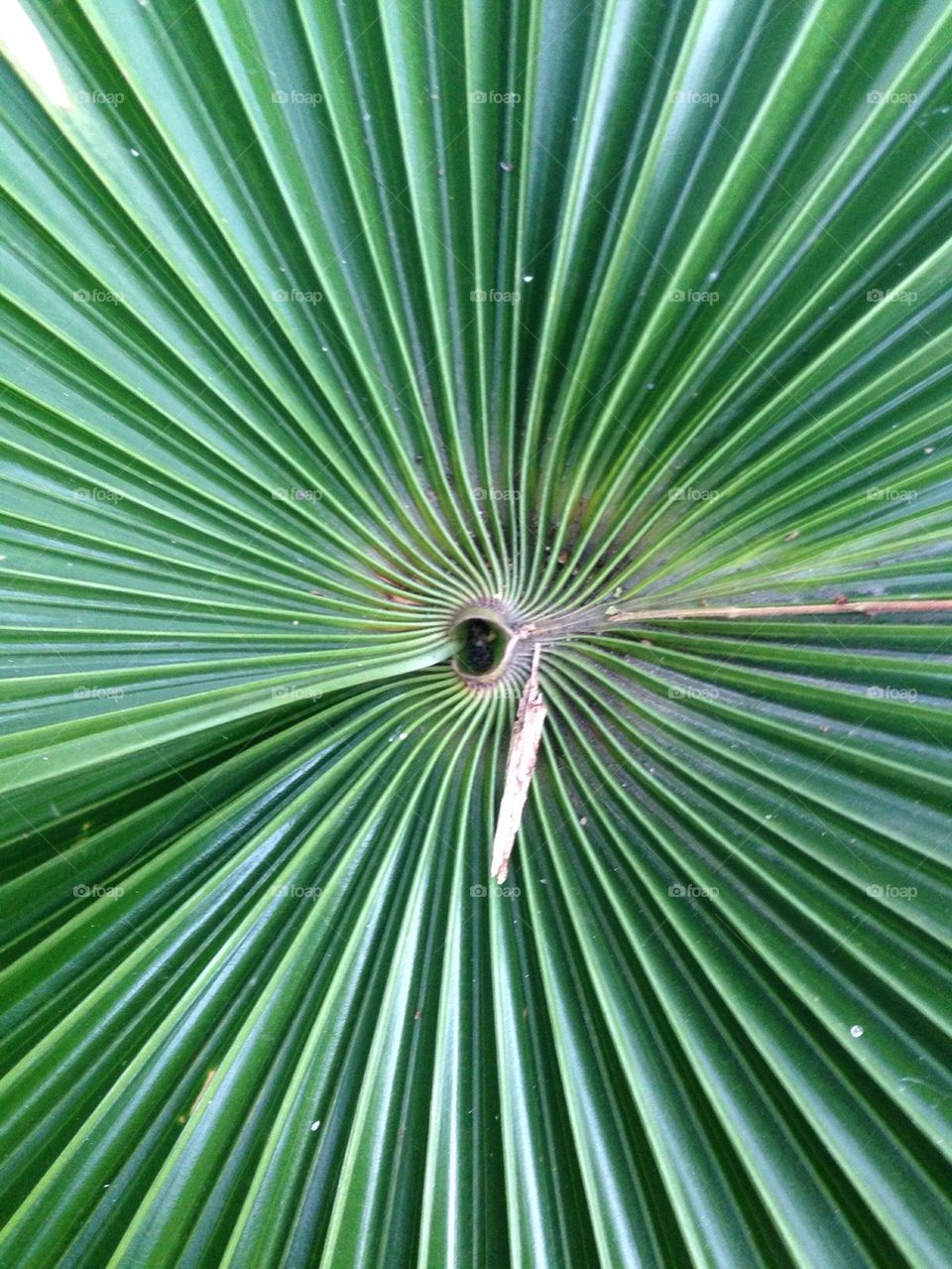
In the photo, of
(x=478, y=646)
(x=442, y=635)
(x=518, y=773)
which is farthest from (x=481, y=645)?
(x=518, y=773)

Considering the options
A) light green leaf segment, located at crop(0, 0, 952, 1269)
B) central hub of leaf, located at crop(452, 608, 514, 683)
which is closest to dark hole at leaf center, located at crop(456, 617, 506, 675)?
central hub of leaf, located at crop(452, 608, 514, 683)

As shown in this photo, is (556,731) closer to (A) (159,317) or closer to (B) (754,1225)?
(B) (754,1225)

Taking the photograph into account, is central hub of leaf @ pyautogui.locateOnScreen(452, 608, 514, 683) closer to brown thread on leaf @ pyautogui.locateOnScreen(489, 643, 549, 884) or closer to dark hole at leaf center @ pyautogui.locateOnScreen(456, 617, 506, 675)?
dark hole at leaf center @ pyautogui.locateOnScreen(456, 617, 506, 675)

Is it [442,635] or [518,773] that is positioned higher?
[442,635]

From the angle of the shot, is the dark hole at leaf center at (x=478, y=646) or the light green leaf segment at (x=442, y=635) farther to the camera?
the dark hole at leaf center at (x=478, y=646)

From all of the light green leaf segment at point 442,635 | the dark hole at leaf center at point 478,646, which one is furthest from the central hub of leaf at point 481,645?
the light green leaf segment at point 442,635

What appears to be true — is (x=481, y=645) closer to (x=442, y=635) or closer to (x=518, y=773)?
(x=442, y=635)

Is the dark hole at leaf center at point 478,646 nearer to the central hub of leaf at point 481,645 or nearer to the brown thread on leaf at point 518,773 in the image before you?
the central hub of leaf at point 481,645

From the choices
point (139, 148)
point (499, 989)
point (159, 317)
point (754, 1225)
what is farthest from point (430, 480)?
point (754, 1225)
